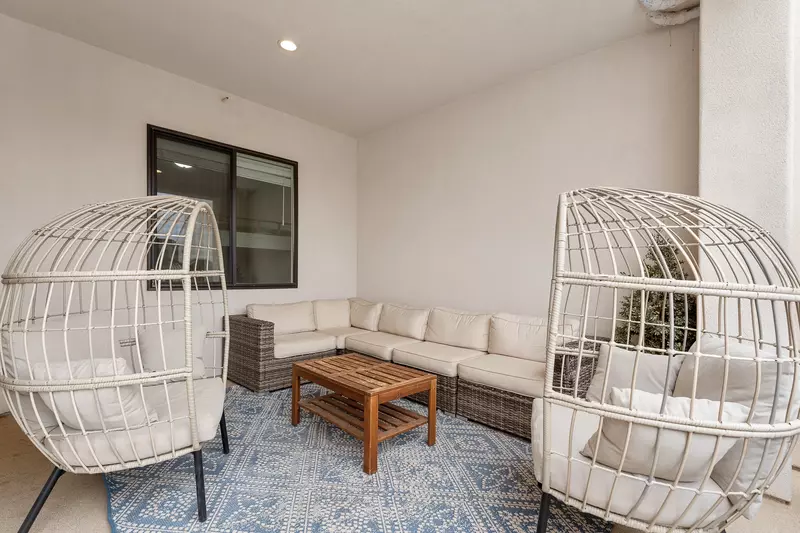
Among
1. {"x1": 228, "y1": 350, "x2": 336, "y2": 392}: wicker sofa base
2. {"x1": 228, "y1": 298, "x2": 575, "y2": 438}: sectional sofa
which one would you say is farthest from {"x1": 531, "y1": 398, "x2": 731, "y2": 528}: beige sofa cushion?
{"x1": 228, "y1": 350, "x2": 336, "y2": 392}: wicker sofa base

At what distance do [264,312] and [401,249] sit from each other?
174cm

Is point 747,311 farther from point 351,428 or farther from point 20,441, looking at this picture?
point 20,441

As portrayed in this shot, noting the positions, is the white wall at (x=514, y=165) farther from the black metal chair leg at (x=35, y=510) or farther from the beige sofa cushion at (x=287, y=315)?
the black metal chair leg at (x=35, y=510)

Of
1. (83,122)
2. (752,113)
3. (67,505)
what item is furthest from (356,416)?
(83,122)

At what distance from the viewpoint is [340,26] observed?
2.86 metres

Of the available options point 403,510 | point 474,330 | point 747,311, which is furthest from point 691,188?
point 403,510

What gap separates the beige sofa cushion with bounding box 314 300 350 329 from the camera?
4.39 m

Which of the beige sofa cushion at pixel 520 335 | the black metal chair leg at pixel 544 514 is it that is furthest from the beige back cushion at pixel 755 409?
the beige sofa cushion at pixel 520 335

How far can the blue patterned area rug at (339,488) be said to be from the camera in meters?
1.73

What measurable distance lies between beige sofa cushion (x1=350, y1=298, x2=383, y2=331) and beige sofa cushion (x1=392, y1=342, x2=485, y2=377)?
0.86 m

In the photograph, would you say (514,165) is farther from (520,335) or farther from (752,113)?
(752,113)

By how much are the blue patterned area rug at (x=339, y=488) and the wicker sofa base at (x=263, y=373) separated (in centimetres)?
74

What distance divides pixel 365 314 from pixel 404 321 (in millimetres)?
645

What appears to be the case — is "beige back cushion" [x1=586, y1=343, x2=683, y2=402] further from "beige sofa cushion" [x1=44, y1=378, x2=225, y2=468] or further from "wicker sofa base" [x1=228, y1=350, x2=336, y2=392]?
"wicker sofa base" [x1=228, y1=350, x2=336, y2=392]
